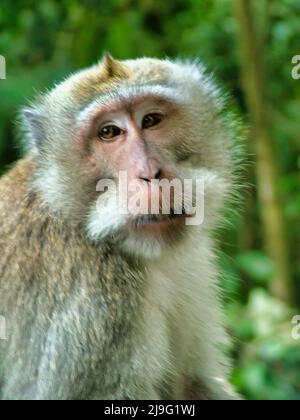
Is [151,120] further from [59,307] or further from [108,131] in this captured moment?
[59,307]

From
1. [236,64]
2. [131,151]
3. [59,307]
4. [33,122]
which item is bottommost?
[59,307]

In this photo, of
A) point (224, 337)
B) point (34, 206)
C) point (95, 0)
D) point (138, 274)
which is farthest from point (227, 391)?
point (95, 0)

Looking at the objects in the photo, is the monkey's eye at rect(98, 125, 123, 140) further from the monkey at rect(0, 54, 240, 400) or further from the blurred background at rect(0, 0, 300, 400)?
the blurred background at rect(0, 0, 300, 400)

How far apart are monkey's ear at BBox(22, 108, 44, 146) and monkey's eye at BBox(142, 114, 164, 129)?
0.55 meters

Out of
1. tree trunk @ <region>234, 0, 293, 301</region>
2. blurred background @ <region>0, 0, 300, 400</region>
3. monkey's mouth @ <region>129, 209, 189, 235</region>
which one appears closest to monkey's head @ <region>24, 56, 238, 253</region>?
monkey's mouth @ <region>129, 209, 189, 235</region>

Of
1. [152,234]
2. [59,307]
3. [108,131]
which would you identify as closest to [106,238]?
[152,234]

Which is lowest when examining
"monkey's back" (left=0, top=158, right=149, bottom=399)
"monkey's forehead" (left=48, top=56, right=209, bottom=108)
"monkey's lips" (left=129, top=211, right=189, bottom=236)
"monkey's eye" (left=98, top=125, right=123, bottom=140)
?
"monkey's back" (left=0, top=158, right=149, bottom=399)

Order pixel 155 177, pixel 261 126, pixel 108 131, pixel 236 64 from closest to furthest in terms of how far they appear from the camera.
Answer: pixel 155 177, pixel 108 131, pixel 261 126, pixel 236 64

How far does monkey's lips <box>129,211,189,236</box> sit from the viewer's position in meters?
3.79

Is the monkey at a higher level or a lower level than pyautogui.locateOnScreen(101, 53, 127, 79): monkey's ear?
lower

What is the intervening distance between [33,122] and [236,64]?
3.73 meters

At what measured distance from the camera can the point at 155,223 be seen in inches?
150

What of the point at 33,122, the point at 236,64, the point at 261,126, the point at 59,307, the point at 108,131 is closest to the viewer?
the point at 59,307
